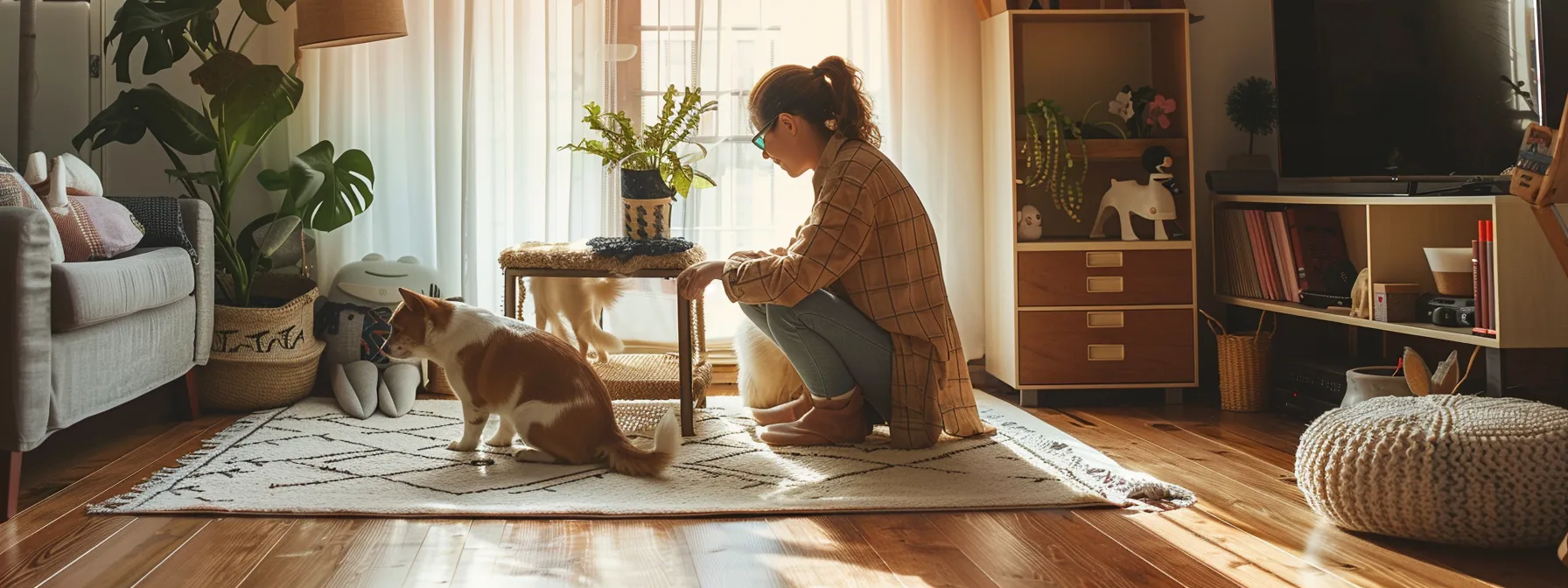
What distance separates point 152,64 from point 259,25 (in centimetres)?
47

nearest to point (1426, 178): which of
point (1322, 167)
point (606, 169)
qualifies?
point (1322, 167)

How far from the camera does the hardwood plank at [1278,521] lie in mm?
1704

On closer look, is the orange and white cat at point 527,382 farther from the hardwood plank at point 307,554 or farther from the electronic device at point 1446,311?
the electronic device at point 1446,311

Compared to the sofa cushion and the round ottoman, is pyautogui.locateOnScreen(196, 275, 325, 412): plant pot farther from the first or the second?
the round ottoman

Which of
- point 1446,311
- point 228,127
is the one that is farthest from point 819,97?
point 228,127

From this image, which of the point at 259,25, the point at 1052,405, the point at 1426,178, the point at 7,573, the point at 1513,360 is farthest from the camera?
the point at 259,25

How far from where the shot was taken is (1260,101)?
354 centimetres

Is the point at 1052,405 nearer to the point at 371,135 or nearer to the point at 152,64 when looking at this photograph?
the point at 371,135

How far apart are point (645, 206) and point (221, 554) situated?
128cm

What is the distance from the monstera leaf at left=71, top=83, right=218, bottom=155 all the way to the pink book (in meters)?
2.91

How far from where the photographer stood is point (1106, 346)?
10.9 ft

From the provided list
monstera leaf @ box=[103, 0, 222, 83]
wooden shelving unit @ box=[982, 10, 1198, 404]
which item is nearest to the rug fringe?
monstera leaf @ box=[103, 0, 222, 83]

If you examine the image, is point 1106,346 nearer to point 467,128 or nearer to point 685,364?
point 685,364

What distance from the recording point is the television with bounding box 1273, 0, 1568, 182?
8.44 feet
